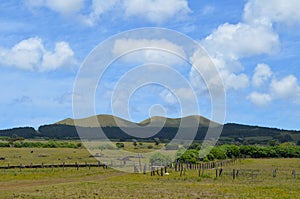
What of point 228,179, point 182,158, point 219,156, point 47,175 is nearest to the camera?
point 228,179

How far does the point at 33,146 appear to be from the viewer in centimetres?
14438

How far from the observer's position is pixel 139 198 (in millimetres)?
29906

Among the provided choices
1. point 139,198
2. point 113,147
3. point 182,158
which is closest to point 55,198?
point 139,198

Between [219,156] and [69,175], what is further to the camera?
[219,156]

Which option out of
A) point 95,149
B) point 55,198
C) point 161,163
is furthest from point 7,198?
point 95,149

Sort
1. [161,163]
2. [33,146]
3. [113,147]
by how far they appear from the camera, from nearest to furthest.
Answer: [161,163]
[113,147]
[33,146]

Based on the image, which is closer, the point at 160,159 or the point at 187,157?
the point at 160,159

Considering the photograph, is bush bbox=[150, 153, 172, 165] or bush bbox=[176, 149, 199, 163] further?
bush bbox=[176, 149, 199, 163]

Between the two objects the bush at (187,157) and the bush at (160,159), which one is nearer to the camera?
the bush at (160,159)

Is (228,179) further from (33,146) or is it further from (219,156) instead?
(33,146)

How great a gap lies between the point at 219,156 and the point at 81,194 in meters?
74.4

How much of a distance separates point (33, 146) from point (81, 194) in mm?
116387

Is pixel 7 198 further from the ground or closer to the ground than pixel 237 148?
closer to the ground

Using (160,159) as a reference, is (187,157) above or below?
above
